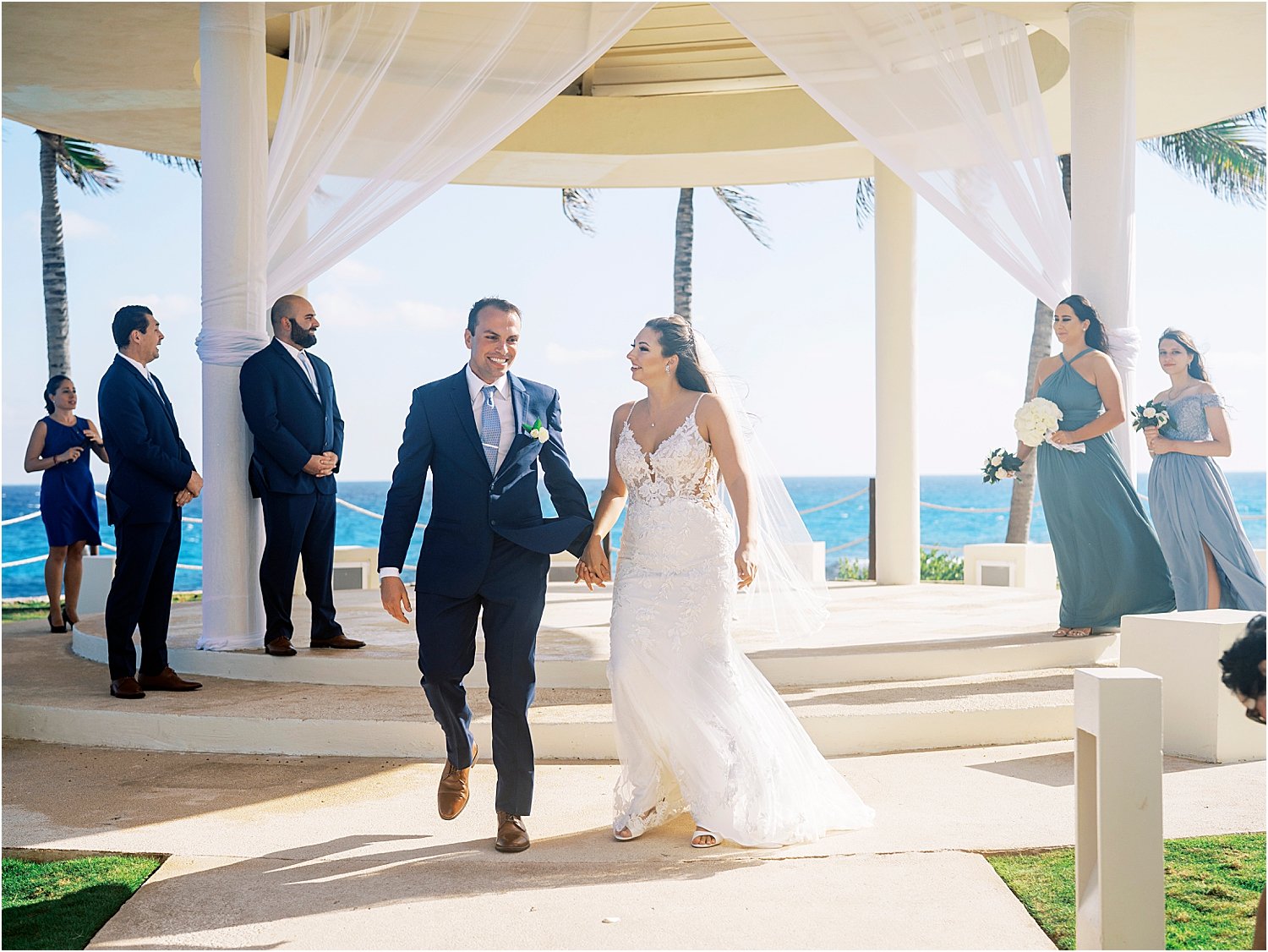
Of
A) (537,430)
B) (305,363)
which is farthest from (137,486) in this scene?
(537,430)

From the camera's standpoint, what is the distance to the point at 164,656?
687 cm

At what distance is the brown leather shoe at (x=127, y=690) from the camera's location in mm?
6574

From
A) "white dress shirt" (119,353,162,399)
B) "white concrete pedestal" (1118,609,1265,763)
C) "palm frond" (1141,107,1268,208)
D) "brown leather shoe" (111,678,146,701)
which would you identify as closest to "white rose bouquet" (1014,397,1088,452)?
"white concrete pedestal" (1118,609,1265,763)

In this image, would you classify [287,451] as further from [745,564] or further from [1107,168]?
[1107,168]

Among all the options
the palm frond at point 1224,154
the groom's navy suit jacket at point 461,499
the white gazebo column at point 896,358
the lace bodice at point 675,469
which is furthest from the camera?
the palm frond at point 1224,154

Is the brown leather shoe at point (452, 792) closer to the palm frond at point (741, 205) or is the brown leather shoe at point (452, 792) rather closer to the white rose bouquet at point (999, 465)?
the white rose bouquet at point (999, 465)

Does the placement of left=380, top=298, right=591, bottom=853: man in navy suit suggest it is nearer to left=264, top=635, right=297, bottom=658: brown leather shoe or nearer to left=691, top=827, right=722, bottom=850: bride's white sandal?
left=691, top=827, right=722, bottom=850: bride's white sandal

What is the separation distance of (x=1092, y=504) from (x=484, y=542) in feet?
14.9

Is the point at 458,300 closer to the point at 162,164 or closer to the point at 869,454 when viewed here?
the point at 162,164

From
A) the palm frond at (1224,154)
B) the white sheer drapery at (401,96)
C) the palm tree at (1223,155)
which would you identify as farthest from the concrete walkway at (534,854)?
the palm frond at (1224,154)

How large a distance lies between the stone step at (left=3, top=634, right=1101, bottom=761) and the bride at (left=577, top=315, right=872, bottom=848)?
A: 118 cm

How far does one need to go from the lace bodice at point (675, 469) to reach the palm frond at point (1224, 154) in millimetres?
20146

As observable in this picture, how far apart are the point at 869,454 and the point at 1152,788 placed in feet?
Result: 178

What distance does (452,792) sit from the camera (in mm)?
4695
